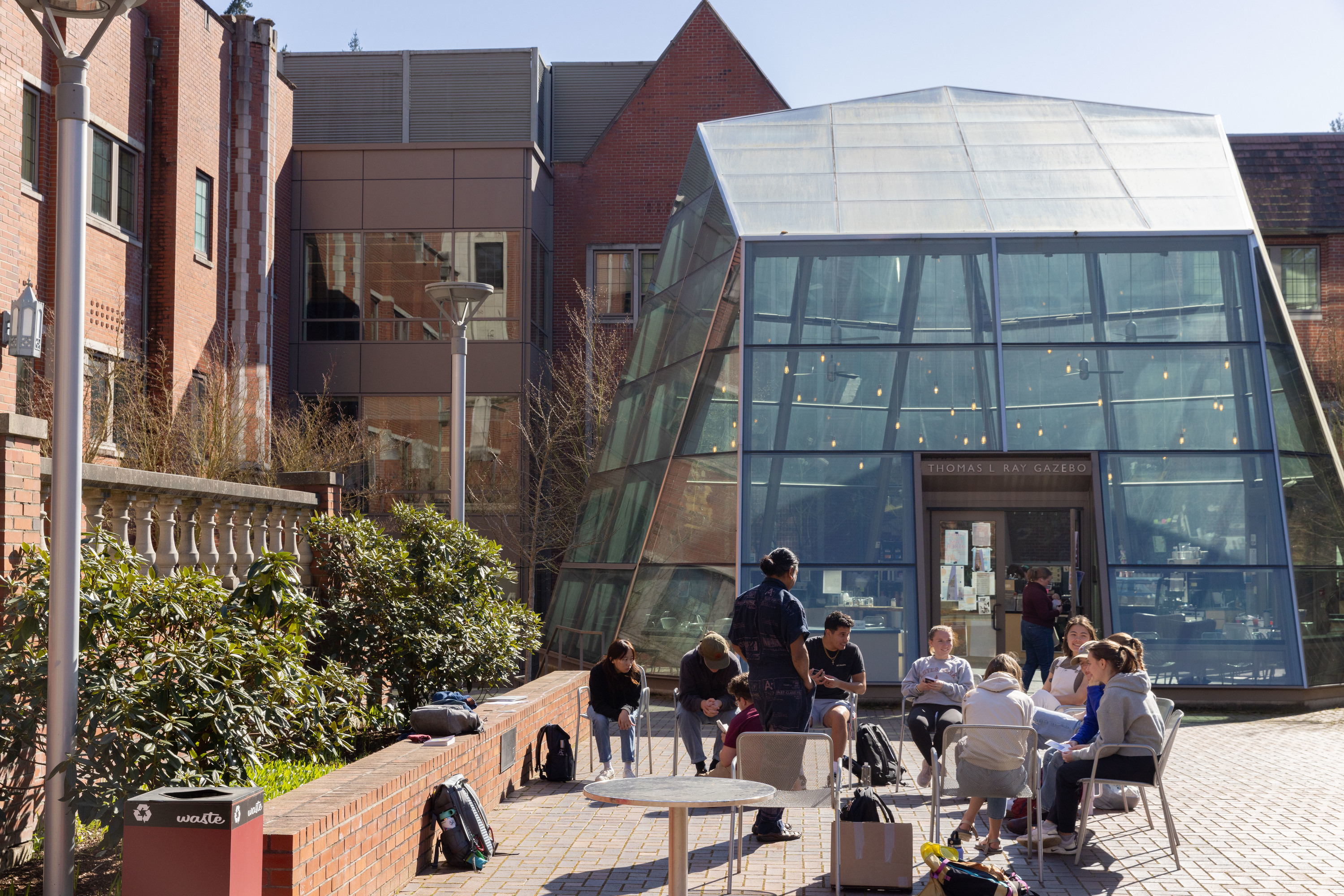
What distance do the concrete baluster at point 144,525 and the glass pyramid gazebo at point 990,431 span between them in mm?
8057

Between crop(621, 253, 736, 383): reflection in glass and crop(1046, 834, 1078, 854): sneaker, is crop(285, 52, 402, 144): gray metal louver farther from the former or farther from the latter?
crop(1046, 834, 1078, 854): sneaker

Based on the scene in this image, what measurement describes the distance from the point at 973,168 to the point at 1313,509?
653 centimetres

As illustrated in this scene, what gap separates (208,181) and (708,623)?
13430mm

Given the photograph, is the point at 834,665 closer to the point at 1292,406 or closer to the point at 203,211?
the point at 1292,406

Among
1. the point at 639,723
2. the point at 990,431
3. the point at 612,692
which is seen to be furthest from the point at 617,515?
the point at 612,692

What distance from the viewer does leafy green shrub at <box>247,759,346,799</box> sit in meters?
6.95

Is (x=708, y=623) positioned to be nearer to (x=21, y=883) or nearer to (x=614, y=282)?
(x=21, y=883)

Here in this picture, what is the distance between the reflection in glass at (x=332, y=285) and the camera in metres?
26.9

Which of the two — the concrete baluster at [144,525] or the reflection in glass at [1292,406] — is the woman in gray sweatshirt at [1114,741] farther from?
the reflection in glass at [1292,406]

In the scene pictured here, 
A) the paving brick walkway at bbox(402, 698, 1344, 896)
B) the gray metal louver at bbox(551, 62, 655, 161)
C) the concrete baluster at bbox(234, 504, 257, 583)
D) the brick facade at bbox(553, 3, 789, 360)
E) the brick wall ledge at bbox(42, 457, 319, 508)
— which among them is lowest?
the paving brick walkway at bbox(402, 698, 1344, 896)

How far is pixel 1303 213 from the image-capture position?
2595cm

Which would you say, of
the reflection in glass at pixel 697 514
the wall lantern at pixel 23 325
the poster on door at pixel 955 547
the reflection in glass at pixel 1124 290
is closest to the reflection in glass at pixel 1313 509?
the reflection in glass at pixel 1124 290

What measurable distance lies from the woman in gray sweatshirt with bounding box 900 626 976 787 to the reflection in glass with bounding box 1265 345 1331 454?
7.64 meters

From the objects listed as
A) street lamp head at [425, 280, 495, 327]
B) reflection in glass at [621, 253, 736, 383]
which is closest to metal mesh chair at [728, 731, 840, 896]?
street lamp head at [425, 280, 495, 327]
